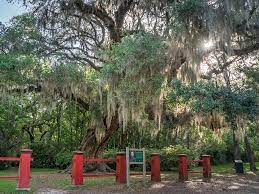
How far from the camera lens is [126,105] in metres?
12.7

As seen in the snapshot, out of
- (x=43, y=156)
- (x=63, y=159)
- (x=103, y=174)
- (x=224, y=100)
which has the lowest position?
(x=103, y=174)

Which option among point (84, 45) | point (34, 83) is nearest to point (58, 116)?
point (84, 45)

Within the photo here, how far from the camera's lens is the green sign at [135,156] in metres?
11.5

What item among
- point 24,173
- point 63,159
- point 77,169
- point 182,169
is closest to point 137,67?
point 77,169

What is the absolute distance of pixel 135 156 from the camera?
11625mm

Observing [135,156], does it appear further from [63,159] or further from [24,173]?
[63,159]

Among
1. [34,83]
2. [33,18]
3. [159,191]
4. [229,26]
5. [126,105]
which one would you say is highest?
[33,18]

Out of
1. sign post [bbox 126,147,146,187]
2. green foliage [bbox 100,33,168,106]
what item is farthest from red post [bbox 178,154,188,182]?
green foliage [bbox 100,33,168,106]

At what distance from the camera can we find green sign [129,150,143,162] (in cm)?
1152

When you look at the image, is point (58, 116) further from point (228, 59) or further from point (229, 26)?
point (229, 26)

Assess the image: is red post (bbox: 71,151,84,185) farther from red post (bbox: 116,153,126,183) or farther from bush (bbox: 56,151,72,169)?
bush (bbox: 56,151,72,169)

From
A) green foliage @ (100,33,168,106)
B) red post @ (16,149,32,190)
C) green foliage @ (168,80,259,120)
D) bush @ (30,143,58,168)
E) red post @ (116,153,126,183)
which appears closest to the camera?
green foliage @ (168,80,259,120)

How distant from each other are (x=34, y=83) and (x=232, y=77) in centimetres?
1052

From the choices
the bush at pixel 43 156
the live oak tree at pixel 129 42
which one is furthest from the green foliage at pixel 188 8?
the bush at pixel 43 156
